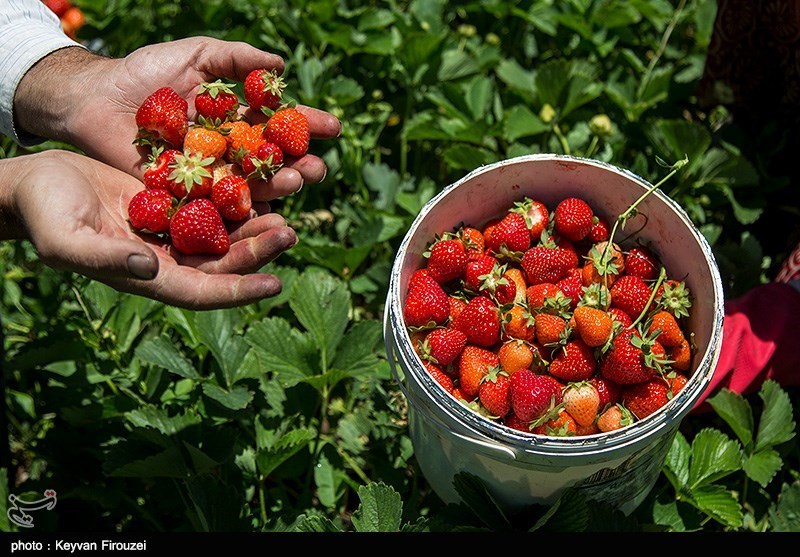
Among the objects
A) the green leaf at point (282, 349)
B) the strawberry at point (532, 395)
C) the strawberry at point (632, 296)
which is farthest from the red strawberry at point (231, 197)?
the strawberry at point (632, 296)

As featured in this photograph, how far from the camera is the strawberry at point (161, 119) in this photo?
1.49 meters

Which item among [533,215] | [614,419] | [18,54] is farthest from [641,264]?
[18,54]

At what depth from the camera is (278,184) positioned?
152cm

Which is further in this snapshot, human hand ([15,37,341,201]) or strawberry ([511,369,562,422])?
human hand ([15,37,341,201])

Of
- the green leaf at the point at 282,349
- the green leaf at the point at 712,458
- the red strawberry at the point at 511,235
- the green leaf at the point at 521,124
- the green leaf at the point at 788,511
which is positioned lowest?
the green leaf at the point at 788,511

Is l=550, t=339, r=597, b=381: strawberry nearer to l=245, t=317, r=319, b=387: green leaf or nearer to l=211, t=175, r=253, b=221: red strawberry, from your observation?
l=245, t=317, r=319, b=387: green leaf

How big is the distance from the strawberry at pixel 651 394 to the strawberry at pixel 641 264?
0.76 feet

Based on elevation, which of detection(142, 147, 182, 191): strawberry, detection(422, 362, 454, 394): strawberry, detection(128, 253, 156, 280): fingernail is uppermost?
detection(128, 253, 156, 280): fingernail

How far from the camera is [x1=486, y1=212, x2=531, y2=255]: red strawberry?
1512 mm

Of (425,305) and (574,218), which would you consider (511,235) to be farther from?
(425,305)

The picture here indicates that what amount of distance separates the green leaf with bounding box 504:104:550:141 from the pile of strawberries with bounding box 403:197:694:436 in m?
0.57

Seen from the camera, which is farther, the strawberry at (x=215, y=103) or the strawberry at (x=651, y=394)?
the strawberry at (x=215, y=103)

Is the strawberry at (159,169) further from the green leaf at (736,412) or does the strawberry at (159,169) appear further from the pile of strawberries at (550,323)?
the green leaf at (736,412)

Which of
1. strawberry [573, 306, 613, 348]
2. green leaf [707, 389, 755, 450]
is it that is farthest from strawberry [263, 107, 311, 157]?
green leaf [707, 389, 755, 450]
